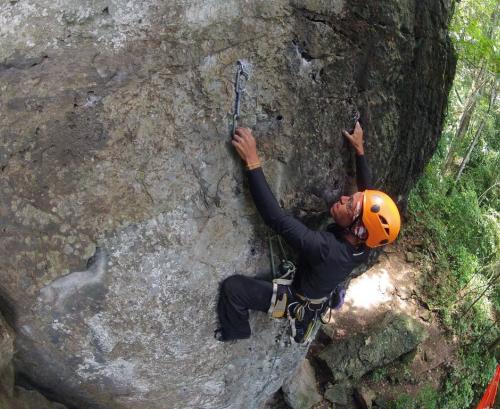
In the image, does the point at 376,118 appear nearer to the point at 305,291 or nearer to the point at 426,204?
the point at 305,291

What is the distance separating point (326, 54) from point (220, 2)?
3.45ft

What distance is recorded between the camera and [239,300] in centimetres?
408

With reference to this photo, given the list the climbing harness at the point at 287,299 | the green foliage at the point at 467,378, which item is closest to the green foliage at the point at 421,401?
the green foliage at the point at 467,378

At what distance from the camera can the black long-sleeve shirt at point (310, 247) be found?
11.9ft

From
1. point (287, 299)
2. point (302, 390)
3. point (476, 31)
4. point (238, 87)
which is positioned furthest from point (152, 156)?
point (476, 31)

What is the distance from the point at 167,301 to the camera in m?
3.84

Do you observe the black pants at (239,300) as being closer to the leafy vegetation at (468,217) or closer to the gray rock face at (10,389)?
the gray rock face at (10,389)

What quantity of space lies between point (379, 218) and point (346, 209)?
337mm


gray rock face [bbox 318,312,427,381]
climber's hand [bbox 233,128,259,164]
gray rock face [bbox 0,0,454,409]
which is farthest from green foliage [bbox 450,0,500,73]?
climber's hand [bbox 233,128,259,164]

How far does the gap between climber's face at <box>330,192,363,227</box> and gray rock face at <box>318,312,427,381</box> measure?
4541mm

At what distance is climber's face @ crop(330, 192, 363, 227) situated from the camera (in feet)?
12.4

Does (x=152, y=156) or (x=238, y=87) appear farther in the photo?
(x=238, y=87)

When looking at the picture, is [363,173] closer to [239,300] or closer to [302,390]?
[239,300]

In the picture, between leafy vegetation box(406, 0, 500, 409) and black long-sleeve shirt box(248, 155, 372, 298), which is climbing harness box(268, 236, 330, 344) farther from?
leafy vegetation box(406, 0, 500, 409)
